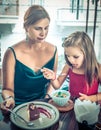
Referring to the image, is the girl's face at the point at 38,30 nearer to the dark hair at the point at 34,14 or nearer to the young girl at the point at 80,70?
the dark hair at the point at 34,14

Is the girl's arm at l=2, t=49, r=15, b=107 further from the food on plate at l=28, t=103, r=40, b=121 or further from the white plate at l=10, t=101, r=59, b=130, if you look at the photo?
the food on plate at l=28, t=103, r=40, b=121

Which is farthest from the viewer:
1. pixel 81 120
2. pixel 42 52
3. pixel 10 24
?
pixel 42 52

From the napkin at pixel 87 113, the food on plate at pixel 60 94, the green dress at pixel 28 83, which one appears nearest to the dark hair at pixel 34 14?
the green dress at pixel 28 83

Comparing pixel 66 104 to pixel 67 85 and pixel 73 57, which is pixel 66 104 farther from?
pixel 73 57

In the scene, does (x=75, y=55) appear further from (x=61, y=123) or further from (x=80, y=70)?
(x=61, y=123)

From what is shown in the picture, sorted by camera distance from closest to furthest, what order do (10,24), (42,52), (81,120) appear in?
(81,120) → (10,24) → (42,52)

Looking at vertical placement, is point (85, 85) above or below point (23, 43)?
below

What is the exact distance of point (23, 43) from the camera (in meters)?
1.55

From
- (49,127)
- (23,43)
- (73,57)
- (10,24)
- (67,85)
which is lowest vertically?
(49,127)

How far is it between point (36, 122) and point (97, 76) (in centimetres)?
57

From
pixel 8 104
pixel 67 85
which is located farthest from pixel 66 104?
pixel 8 104

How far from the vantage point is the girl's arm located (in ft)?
Answer: 5.08

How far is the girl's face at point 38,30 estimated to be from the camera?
1517mm

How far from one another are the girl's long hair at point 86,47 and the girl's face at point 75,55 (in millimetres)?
22
